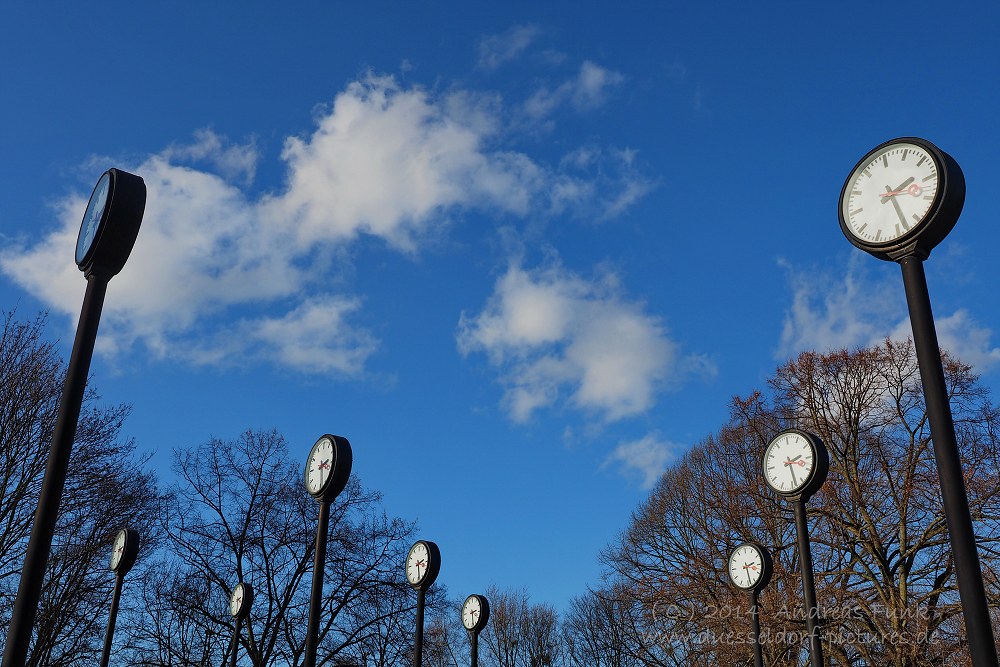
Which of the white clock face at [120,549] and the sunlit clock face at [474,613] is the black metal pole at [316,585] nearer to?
the sunlit clock face at [474,613]

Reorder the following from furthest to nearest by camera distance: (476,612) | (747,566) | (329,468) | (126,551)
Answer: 1. (476,612)
2. (126,551)
3. (747,566)
4. (329,468)

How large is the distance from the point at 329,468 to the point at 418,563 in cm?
489

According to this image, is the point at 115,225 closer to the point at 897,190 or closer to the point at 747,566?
the point at 897,190

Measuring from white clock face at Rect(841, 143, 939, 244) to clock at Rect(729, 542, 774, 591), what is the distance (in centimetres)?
863

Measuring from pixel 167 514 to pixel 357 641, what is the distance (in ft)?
22.1

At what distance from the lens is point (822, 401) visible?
23875mm

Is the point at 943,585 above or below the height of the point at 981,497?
below

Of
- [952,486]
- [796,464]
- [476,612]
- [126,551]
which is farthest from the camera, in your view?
[476,612]

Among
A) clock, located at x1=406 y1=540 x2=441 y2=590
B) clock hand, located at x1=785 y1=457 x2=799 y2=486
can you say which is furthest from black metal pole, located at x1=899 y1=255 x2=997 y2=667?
clock, located at x1=406 y1=540 x2=441 y2=590

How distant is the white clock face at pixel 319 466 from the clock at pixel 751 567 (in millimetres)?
7234

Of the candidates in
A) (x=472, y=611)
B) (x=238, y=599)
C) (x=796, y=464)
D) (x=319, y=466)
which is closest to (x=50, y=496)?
(x=319, y=466)

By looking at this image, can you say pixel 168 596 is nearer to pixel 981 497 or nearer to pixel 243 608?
pixel 243 608

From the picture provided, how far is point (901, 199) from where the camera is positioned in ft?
18.8

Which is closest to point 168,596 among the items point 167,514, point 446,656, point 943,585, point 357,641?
point 167,514
